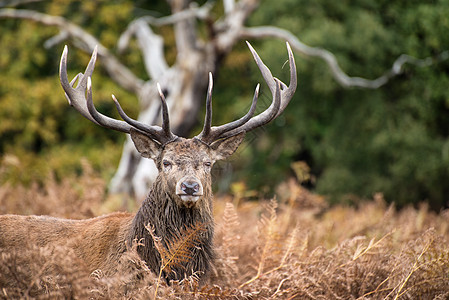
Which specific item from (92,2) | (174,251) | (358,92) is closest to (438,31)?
(358,92)

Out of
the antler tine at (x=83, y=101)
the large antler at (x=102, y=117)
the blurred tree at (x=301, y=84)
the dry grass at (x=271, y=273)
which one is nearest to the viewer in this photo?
the dry grass at (x=271, y=273)

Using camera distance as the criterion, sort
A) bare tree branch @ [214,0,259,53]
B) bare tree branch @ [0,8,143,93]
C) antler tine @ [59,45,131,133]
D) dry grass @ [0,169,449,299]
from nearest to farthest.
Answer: dry grass @ [0,169,449,299], antler tine @ [59,45,131,133], bare tree branch @ [214,0,259,53], bare tree branch @ [0,8,143,93]

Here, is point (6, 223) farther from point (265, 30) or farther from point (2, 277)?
point (265, 30)

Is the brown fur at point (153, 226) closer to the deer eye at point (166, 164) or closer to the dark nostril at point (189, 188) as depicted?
the deer eye at point (166, 164)

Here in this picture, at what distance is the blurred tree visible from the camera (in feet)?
46.5

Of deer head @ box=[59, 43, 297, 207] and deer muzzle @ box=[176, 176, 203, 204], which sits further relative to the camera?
deer head @ box=[59, 43, 297, 207]

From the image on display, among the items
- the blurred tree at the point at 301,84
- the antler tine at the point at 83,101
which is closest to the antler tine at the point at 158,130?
the antler tine at the point at 83,101

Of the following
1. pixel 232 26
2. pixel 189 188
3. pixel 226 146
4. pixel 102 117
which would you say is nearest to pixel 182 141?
pixel 226 146

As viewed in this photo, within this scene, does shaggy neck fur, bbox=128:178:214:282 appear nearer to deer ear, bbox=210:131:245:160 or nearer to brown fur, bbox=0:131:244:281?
brown fur, bbox=0:131:244:281

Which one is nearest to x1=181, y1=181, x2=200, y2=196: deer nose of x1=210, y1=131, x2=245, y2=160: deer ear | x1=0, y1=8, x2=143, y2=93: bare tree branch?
x1=210, y1=131, x2=245, y2=160: deer ear

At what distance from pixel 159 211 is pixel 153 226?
29 centimetres

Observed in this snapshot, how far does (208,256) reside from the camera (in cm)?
495

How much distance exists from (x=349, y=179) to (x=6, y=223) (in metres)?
14.0

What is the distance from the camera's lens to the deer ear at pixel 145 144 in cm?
511
